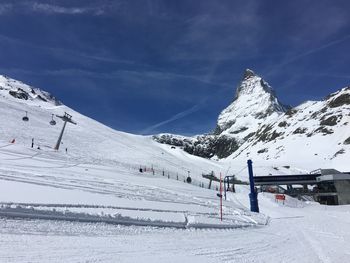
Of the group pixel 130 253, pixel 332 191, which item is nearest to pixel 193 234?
pixel 130 253

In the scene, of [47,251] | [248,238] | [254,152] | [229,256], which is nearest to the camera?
[47,251]

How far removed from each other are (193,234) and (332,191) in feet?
177

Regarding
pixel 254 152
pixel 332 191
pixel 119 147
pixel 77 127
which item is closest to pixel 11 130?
pixel 119 147

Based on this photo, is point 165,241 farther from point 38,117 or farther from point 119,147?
point 38,117

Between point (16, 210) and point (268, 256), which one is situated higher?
point (16, 210)

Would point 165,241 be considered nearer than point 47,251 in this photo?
No

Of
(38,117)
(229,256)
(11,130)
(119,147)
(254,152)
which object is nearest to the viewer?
(229,256)

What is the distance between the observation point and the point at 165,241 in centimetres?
1059

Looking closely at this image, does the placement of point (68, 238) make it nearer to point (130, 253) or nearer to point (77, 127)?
point (130, 253)

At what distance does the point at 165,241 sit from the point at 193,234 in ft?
7.06

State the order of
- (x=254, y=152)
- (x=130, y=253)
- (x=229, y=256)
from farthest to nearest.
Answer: (x=254, y=152) < (x=229, y=256) < (x=130, y=253)

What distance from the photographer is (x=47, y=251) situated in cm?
767

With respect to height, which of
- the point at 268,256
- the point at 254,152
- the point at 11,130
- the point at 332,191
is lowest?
the point at 268,256

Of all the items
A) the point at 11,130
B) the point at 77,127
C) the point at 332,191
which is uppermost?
the point at 77,127
